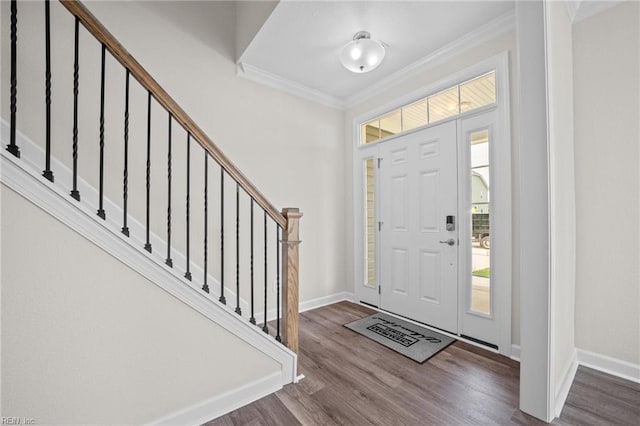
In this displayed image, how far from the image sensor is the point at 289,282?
71.9 inches

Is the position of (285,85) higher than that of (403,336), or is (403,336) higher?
(285,85)

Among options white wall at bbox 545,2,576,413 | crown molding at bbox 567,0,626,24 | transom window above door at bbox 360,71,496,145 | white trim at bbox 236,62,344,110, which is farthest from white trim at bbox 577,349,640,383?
white trim at bbox 236,62,344,110

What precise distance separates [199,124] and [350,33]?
161cm

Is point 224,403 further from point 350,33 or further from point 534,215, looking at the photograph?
point 350,33

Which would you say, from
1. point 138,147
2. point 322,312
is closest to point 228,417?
point 322,312

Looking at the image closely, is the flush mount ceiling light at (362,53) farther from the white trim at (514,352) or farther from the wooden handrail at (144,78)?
the white trim at (514,352)

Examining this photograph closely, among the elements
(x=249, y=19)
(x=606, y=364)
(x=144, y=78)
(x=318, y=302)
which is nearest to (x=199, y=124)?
(x=249, y=19)

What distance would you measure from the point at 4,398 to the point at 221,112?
2391mm

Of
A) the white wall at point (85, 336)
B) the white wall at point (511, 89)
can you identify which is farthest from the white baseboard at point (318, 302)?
the white wall at point (85, 336)

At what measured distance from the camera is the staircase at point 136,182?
1.14 meters

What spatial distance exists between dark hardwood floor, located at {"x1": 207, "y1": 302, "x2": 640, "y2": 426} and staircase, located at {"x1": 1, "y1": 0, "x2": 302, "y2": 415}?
0.27 m

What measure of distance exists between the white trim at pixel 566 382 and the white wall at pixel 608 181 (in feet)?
0.60


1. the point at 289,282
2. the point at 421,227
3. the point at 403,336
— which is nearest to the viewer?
the point at 289,282

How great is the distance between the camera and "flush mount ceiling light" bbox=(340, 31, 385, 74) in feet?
7.16
